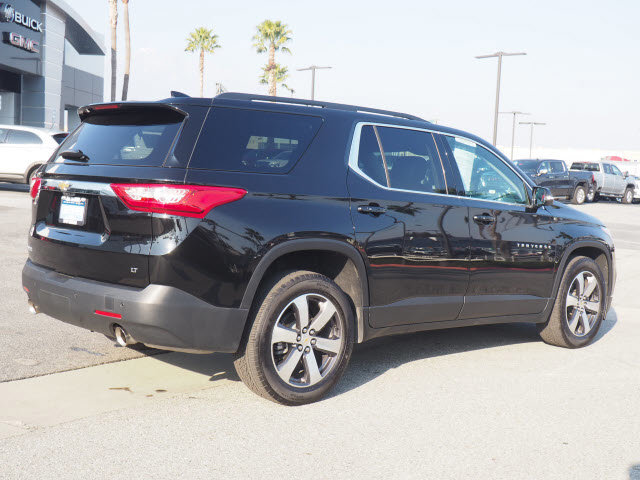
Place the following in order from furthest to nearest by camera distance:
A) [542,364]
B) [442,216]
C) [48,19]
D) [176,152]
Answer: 1. [48,19]
2. [542,364]
3. [442,216]
4. [176,152]

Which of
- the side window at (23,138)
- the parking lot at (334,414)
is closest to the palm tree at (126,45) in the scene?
the side window at (23,138)

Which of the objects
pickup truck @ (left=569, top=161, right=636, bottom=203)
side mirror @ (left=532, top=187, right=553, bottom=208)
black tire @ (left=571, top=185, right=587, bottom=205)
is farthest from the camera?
pickup truck @ (left=569, top=161, right=636, bottom=203)

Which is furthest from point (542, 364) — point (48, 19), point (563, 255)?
point (48, 19)

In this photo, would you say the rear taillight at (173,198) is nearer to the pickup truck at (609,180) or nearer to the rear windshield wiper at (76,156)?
the rear windshield wiper at (76,156)

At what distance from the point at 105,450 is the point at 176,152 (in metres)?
1.57

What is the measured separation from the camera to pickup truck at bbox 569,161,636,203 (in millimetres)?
33031

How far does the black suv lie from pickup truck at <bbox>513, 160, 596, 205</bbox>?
2434 cm

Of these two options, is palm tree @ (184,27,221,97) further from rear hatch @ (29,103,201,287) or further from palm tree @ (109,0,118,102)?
rear hatch @ (29,103,201,287)

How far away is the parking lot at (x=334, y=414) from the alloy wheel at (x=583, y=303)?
0.71ft

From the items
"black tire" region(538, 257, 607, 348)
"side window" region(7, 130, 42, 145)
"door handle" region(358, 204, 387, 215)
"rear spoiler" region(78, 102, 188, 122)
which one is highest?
"side window" region(7, 130, 42, 145)

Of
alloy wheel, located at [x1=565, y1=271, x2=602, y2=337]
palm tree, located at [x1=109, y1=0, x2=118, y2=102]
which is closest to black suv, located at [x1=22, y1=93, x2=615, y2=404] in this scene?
alloy wheel, located at [x1=565, y1=271, x2=602, y2=337]

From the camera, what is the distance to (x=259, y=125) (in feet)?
14.1

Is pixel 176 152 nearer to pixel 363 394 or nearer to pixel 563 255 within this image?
pixel 363 394

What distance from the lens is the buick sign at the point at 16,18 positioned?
3519cm
